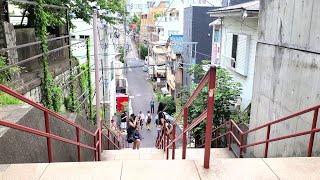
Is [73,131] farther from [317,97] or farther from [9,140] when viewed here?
[317,97]

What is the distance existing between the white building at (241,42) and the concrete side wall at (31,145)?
24.1 feet

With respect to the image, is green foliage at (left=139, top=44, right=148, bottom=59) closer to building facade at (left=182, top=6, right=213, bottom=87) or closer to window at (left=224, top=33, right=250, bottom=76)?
building facade at (left=182, top=6, right=213, bottom=87)

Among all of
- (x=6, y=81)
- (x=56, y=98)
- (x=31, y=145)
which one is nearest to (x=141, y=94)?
(x=56, y=98)

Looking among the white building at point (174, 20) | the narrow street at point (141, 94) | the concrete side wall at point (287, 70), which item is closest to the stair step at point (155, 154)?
the concrete side wall at point (287, 70)

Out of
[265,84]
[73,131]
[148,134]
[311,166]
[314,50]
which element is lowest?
[148,134]

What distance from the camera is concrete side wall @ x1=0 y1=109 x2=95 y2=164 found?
3.59 m

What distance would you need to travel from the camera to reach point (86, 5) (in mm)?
11703

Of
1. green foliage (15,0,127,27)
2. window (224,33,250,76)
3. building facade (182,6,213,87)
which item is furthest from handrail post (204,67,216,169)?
building facade (182,6,213,87)

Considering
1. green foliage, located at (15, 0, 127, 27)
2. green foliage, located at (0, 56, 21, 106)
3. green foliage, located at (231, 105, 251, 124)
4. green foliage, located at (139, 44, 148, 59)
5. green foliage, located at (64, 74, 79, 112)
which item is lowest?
green foliage, located at (139, 44, 148, 59)

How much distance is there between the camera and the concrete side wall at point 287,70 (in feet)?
15.5

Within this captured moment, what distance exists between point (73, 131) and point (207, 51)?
19632mm

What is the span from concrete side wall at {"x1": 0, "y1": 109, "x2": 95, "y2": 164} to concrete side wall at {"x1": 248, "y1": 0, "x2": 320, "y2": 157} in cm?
378

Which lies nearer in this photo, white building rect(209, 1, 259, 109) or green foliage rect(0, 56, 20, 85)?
green foliage rect(0, 56, 20, 85)

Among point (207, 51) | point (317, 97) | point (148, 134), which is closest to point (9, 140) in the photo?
point (317, 97)
